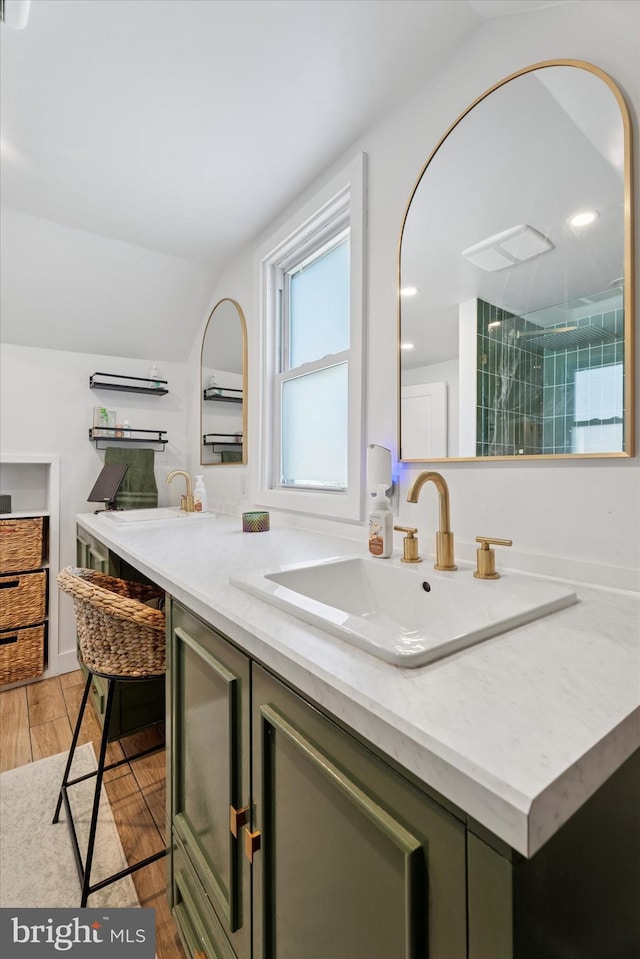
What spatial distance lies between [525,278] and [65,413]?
2.56 m

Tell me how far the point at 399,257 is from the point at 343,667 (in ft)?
4.06

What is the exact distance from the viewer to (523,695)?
488 mm

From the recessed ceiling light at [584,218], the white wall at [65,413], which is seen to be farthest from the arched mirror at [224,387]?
the recessed ceiling light at [584,218]

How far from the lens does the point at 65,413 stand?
2.58 metres

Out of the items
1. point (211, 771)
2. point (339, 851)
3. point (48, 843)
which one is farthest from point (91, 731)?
point (339, 851)

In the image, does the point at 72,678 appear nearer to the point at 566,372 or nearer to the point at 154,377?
the point at 154,377

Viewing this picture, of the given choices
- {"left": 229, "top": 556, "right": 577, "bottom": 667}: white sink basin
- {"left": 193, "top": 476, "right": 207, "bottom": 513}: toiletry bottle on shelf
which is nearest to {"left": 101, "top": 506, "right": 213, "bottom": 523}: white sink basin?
{"left": 193, "top": 476, "right": 207, "bottom": 513}: toiletry bottle on shelf

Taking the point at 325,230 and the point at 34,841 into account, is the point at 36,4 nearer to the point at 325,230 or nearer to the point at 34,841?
the point at 325,230

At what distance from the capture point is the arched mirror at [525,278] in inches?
34.4

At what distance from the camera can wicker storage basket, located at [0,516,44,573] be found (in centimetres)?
229

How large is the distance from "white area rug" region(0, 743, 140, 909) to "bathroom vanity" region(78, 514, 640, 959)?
1.90 feet

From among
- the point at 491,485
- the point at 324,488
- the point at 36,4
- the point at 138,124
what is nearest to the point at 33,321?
the point at 138,124

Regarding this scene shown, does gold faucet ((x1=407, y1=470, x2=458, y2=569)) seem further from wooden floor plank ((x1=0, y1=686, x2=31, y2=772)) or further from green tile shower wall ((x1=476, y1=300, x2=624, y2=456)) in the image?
wooden floor plank ((x1=0, y1=686, x2=31, y2=772))

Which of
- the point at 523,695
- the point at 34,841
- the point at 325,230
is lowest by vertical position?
the point at 34,841
